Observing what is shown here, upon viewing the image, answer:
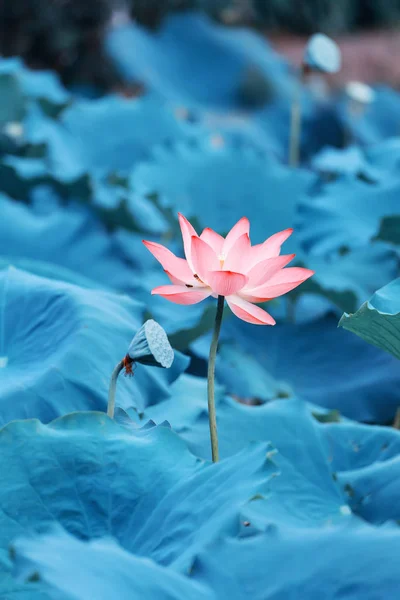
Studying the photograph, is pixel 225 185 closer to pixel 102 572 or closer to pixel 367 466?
pixel 367 466

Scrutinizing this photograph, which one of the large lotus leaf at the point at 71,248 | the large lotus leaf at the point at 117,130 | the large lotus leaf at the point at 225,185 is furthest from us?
the large lotus leaf at the point at 117,130

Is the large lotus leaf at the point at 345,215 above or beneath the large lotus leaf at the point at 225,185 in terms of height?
above

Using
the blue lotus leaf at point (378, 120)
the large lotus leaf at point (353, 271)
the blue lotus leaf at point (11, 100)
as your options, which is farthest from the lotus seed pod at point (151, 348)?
the blue lotus leaf at point (378, 120)

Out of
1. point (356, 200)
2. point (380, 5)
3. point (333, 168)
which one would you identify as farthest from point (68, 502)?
point (380, 5)

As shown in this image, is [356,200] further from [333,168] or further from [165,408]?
[165,408]

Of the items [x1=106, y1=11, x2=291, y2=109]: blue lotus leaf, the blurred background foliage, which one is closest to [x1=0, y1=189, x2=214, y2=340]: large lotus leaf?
[x1=106, y1=11, x2=291, y2=109]: blue lotus leaf

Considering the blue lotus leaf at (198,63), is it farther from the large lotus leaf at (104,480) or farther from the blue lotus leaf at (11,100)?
the large lotus leaf at (104,480)
